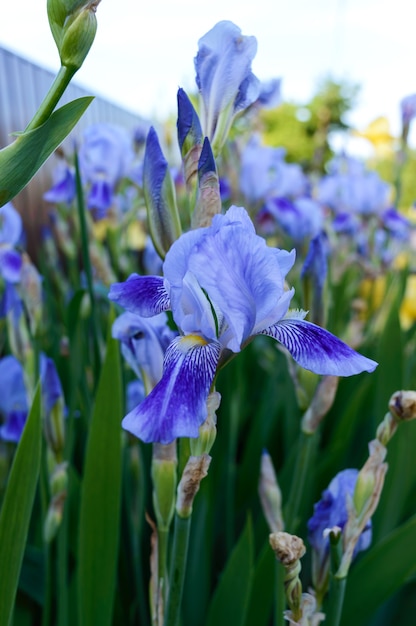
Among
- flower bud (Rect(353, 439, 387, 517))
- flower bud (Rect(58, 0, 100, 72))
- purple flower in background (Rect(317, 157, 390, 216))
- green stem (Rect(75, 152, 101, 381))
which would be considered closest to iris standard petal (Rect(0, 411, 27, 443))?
green stem (Rect(75, 152, 101, 381))

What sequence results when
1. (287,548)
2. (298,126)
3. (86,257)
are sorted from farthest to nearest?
(298,126) < (86,257) < (287,548)

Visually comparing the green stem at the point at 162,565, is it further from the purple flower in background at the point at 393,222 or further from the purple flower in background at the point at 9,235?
the purple flower in background at the point at 393,222

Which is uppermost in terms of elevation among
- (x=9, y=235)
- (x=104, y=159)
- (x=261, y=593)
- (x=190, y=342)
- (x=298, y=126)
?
(x=298, y=126)

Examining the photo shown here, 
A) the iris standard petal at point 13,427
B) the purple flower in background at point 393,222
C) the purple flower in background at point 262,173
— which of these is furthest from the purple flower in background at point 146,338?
the purple flower in background at point 393,222

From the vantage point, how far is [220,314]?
0.45 metres

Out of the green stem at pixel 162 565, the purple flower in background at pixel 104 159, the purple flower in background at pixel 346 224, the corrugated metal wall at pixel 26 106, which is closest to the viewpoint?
the green stem at pixel 162 565

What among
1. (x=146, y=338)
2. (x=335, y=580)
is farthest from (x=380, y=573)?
(x=146, y=338)

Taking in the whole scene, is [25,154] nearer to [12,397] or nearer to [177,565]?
[177,565]

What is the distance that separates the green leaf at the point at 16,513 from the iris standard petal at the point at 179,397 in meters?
0.26

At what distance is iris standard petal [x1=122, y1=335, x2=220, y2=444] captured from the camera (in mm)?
368

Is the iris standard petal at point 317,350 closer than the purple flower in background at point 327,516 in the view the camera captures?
Yes

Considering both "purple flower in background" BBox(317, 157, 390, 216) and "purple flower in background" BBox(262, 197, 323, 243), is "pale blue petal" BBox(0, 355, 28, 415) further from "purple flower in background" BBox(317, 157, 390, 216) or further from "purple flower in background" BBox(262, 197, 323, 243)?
"purple flower in background" BBox(317, 157, 390, 216)

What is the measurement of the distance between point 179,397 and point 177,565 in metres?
0.20

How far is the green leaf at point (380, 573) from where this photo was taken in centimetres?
78
